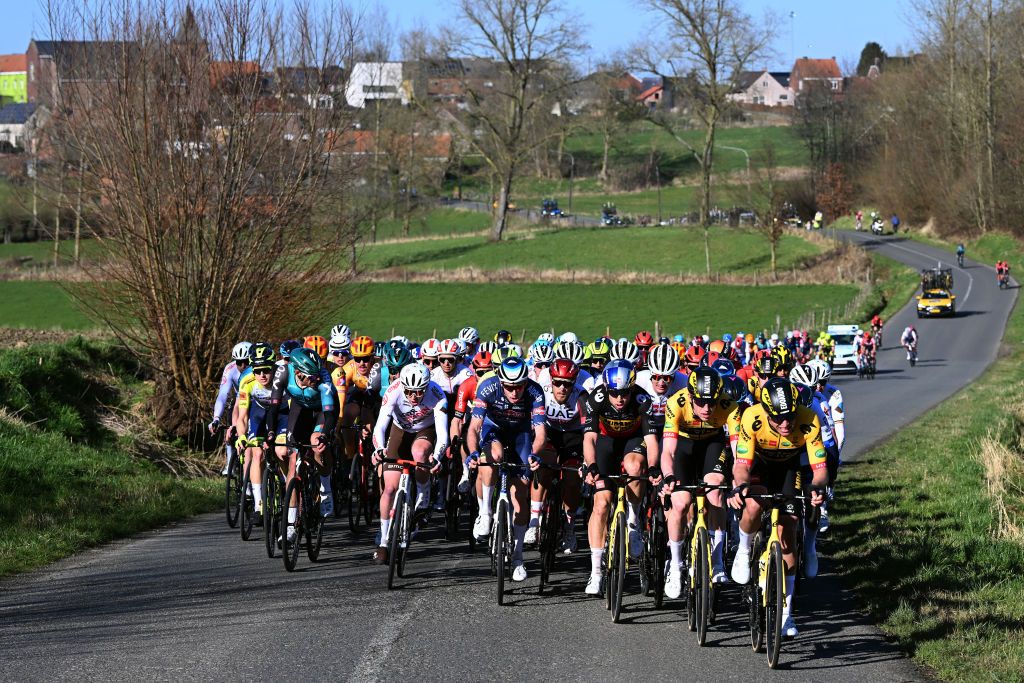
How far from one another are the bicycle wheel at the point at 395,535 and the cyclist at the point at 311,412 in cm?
122

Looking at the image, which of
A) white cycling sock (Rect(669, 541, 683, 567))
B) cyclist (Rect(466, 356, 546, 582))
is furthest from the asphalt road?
cyclist (Rect(466, 356, 546, 582))

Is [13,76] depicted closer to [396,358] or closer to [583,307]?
[583,307]

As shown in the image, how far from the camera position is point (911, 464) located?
63.2ft

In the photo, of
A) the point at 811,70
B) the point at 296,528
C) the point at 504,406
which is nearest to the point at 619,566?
the point at 504,406

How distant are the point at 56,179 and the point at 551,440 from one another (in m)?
12.3

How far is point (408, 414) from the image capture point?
37.0 ft

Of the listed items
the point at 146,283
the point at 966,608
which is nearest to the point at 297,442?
the point at 966,608

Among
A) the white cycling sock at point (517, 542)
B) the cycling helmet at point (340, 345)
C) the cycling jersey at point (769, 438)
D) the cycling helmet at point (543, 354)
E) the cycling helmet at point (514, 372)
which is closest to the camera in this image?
the cycling jersey at point (769, 438)

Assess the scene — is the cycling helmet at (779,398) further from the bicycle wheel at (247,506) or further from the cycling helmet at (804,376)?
the bicycle wheel at (247,506)

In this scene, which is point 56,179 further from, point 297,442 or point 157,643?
point 157,643

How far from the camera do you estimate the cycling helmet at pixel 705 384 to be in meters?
9.54

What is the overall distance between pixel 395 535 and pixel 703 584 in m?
2.86

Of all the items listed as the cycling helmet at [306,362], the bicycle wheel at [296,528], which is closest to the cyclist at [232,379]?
the cycling helmet at [306,362]

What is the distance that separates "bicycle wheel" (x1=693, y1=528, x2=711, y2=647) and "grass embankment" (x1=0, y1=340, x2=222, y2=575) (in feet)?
19.9
